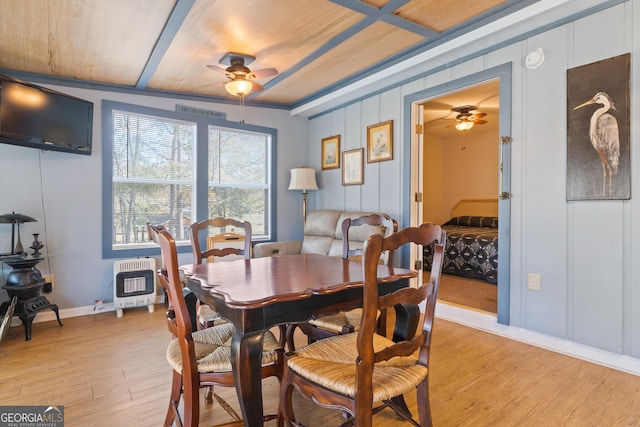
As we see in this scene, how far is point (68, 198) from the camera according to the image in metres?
3.47

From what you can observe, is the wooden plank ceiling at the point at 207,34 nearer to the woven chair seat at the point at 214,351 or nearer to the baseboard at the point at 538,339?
the woven chair seat at the point at 214,351

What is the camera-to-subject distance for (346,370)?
4.26 ft

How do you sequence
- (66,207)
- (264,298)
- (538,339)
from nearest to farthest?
(264,298)
(538,339)
(66,207)

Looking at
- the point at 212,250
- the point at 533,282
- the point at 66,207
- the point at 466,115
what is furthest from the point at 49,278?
the point at 466,115

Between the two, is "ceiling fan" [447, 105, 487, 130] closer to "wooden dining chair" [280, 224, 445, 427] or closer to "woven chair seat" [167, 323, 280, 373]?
"wooden dining chair" [280, 224, 445, 427]

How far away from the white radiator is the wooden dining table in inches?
80.4

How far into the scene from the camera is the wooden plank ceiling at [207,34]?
2.38 meters

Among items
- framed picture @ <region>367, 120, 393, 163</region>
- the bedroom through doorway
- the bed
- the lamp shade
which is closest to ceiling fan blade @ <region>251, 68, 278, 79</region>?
framed picture @ <region>367, 120, 393, 163</region>

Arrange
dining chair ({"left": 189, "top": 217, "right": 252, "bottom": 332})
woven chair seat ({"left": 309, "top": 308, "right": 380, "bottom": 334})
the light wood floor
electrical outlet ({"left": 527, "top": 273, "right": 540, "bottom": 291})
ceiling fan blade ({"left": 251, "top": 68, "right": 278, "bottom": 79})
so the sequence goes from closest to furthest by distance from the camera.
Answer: the light wood floor < woven chair seat ({"left": 309, "top": 308, "right": 380, "bottom": 334}) < dining chair ({"left": 189, "top": 217, "right": 252, "bottom": 332}) < electrical outlet ({"left": 527, "top": 273, "right": 540, "bottom": 291}) < ceiling fan blade ({"left": 251, "top": 68, "right": 278, "bottom": 79})

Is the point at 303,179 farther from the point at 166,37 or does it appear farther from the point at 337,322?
the point at 337,322

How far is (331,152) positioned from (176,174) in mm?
2028

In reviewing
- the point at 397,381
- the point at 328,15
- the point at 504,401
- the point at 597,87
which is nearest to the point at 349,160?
the point at 328,15

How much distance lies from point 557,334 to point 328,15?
299 centimetres

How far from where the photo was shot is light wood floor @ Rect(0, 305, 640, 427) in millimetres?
1759
